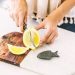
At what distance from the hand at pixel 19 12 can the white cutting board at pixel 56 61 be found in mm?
157

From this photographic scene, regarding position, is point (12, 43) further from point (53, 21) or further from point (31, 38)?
point (53, 21)

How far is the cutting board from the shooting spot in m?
0.82

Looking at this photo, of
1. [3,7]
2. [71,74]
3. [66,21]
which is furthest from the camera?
[3,7]

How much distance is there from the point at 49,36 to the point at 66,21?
0.51 feet

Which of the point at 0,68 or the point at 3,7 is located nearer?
the point at 0,68

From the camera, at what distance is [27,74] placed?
2.60 ft

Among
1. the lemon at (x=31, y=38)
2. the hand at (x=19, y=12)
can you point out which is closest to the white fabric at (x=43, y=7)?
the hand at (x=19, y=12)

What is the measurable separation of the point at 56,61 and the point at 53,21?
0.17 m

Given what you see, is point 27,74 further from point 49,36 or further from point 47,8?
point 47,8

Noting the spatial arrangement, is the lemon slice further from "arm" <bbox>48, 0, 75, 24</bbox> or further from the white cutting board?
"arm" <bbox>48, 0, 75, 24</bbox>

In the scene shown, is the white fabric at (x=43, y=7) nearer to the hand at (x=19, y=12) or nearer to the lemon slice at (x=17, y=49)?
the hand at (x=19, y=12)

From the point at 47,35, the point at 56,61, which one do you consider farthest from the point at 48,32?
the point at 56,61

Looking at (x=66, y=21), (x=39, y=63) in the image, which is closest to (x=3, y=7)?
(x=66, y=21)

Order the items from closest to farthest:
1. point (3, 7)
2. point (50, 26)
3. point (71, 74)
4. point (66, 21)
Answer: point (71, 74)
point (50, 26)
point (66, 21)
point (3, 7)
